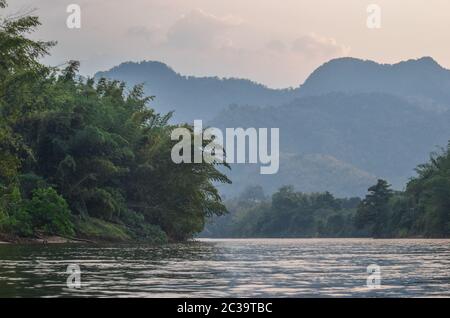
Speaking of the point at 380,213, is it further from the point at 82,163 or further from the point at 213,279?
the point at 213,279

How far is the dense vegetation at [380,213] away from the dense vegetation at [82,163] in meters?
9.60

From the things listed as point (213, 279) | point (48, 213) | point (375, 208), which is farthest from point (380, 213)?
point (213, 279)

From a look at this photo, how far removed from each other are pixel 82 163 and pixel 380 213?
3236 inches

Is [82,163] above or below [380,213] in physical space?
above

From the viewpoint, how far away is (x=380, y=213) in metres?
136

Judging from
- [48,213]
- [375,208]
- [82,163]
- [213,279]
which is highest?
[82,163]

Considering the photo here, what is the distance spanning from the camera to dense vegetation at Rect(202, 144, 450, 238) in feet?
352

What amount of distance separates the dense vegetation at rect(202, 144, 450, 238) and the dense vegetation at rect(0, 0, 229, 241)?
9598mm

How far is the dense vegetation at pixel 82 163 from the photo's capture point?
4962cm

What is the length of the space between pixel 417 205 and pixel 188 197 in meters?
52.5

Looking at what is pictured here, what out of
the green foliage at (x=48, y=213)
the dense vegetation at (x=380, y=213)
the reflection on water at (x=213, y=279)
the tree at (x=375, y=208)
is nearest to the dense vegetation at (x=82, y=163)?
the green foliage at (x=48, y=213)
